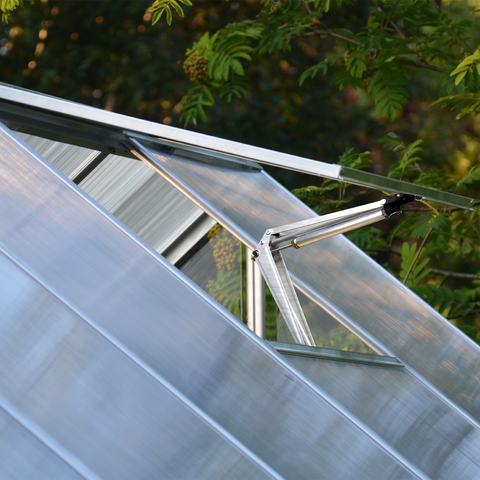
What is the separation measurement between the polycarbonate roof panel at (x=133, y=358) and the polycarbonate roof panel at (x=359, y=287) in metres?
0.95

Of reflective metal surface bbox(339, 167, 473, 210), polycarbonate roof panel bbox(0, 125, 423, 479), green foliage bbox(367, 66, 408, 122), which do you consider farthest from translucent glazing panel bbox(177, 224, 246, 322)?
green foliage bbox(367, 66, 408, 122)

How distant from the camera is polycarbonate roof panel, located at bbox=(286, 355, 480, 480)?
1728 mm

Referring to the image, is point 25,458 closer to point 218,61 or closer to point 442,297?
point 442,297

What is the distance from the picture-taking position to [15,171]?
146 cm

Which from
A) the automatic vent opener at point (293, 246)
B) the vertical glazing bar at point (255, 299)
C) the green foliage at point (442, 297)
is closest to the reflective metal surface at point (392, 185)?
the automatic vent opener at point (293, 246)

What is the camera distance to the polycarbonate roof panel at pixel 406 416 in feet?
5.67

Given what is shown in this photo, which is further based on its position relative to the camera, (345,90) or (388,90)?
(345,90)

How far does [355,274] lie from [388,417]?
0.78 metres

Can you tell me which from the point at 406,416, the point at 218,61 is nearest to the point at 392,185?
the point at 406,416

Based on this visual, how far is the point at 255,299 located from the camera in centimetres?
237

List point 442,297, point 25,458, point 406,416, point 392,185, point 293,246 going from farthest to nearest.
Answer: point 442,297, point 293,246, point 406,416, point 392,185, point 25,458

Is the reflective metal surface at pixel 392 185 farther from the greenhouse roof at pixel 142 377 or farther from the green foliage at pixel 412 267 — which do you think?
the green foliage at pixel 412 267

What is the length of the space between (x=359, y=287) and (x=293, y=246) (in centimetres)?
54

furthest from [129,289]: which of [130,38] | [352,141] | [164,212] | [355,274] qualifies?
[352,141]
